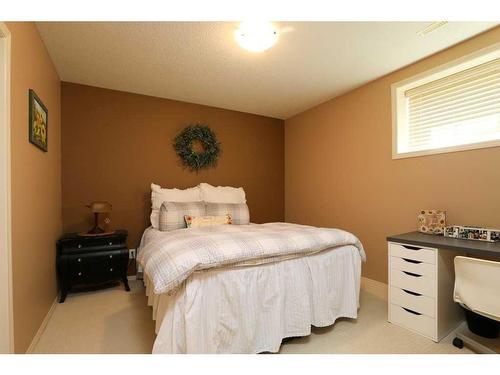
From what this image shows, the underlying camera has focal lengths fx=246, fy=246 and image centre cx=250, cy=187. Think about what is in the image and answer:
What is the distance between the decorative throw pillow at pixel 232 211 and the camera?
9.05 ft

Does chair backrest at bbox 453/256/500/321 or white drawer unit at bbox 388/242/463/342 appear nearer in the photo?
chair backrest at bbox 453/256/500/321

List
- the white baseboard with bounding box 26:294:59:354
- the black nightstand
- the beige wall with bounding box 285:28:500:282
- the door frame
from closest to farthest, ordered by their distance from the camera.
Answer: the door frame < the white baseboard with bounding box 26:294:59:354 < the beige wall with bounding box 285:28:500:282 < the black nightstand

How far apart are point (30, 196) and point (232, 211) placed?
174cm

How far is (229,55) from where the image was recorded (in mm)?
2139

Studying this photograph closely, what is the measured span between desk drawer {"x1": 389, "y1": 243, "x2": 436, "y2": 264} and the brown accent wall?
2.14m

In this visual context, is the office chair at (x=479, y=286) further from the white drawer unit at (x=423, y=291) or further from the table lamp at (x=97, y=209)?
the table lamp at (x=97, y=209)

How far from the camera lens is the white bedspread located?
4.21 feet

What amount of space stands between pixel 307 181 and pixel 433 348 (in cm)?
227

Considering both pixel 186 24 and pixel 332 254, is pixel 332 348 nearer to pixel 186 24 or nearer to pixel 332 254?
pixel 332 254

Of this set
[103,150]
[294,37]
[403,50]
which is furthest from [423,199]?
[103,150]

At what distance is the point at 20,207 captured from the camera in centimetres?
140

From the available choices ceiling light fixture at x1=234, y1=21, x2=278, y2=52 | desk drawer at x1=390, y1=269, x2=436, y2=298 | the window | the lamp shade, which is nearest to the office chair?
desk drawer at x1=390, y1=269, x2=436, y2=298

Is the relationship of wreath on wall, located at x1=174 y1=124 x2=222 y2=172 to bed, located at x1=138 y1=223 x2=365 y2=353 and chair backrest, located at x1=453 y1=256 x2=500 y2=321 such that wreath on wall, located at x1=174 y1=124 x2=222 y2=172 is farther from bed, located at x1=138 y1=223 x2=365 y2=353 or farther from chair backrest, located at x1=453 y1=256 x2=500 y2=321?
chair backrest, located at x1=453 y1=256 x2=500 y2=321
